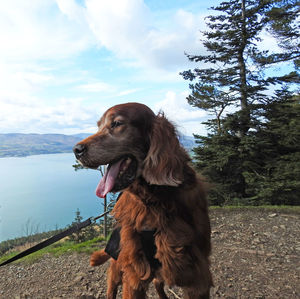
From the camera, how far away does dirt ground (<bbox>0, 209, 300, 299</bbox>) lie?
326 cm

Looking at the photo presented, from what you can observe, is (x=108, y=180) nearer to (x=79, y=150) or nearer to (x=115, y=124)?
(x=79, y=150)

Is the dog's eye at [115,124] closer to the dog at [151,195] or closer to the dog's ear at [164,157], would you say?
the dog at [151,195]

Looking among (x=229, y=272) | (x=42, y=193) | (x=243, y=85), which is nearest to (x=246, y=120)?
(x=243, y=85)

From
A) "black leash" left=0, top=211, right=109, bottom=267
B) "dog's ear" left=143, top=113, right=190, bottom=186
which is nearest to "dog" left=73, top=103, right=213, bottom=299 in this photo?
"dog's ear" left=143, top=113, right=190, bottom=186

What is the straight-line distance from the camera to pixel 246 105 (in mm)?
11602

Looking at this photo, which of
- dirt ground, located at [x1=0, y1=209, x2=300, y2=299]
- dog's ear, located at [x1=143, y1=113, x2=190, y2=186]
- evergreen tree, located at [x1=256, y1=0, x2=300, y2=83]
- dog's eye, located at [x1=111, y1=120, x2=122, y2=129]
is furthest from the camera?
evergreen tree, located at [x1=256, y1=0, x2=300, y2=83]

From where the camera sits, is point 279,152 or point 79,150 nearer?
point 79,150

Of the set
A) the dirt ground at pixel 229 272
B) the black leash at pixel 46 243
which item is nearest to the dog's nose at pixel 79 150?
the black leash at pixel 46 243

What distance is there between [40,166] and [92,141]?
44.5 metres

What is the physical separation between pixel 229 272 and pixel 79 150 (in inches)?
135

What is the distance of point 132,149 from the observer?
1.75 metres

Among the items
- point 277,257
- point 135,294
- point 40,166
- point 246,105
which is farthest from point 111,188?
point 40,166

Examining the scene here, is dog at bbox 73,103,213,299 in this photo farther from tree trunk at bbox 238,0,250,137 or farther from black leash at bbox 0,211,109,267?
tree trunk at bbox 238,0,250,137

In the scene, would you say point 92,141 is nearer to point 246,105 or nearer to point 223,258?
point 223,258
